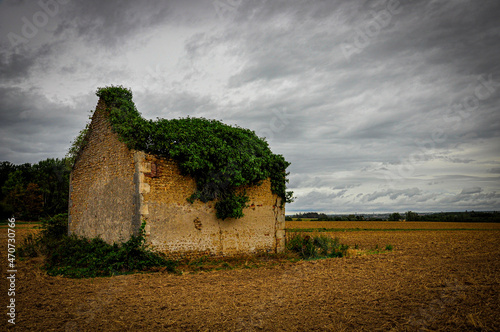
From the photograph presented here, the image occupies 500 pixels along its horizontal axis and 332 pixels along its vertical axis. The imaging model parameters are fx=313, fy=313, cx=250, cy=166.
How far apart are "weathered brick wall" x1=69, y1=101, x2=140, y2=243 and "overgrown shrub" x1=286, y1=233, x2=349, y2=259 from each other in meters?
8.06

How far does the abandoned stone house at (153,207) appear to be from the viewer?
11281 millimetres

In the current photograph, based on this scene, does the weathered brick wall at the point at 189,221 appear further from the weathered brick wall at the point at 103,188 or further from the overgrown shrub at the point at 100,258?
the weathered brick wall at the point at 103,188

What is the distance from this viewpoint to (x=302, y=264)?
40.4 ft

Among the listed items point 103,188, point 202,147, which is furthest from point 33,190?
point 202,147

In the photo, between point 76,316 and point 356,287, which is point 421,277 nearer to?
point 356,287

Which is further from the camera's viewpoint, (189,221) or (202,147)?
(189,221)

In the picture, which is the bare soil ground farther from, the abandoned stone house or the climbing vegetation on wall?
the climbing vegetation on wall

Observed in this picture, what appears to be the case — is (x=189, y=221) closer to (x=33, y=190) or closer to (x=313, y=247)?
(x=313, y=247)

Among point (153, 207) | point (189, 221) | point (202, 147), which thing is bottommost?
point (189, 221)

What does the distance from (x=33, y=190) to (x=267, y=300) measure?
51.3 metres

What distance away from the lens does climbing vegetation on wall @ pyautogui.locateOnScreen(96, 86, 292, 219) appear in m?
11.5

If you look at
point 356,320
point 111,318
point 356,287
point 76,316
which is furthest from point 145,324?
point 356,287

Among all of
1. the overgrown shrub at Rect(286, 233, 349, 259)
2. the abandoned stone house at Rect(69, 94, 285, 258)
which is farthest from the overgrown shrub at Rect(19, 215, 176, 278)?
the overgrown shrub at Rect(286, 233, 349, 259)

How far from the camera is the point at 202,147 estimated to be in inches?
470
